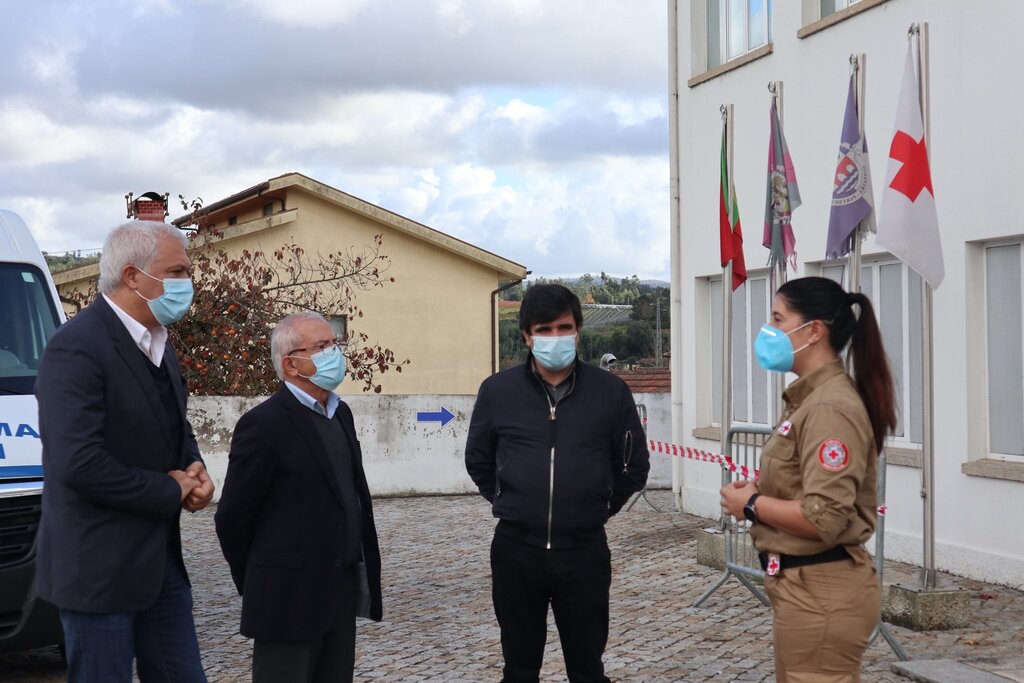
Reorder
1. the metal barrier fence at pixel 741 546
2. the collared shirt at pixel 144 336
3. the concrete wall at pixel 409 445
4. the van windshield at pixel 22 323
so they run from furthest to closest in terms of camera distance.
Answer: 1. the concrete wall at pixel 409 445
2. the metal barrier fence at pixel 741 546
3. the van windshield at pixel 22 323
4. the collared shirt at pixel 144 336

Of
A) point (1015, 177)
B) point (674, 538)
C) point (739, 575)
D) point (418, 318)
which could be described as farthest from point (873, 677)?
point (418, 318)

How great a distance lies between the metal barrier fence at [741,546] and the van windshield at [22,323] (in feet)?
14.9

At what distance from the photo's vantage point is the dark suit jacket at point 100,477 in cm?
415

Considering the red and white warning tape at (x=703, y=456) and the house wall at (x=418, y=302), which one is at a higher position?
the house wall at (x=418, y=302)

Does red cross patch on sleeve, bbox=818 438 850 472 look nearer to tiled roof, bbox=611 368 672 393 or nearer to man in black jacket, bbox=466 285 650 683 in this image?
man in black jacket, bbox=466 285 650 683

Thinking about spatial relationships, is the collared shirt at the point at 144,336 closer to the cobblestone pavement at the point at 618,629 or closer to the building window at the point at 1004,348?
the cobblestone pavement at the point at 618,629

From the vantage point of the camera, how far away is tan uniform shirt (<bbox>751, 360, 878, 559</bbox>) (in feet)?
12.8

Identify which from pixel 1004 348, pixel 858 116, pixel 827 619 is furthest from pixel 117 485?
pixel 1004 348

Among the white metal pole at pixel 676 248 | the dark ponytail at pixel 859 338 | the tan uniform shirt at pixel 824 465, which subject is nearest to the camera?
the tan uniform shirt at pixel 824 465

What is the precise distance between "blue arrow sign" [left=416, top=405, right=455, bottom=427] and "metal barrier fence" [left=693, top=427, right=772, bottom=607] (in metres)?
8.46

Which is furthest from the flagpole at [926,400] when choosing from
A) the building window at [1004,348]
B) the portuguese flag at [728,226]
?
the portuguese flag at [728,226]

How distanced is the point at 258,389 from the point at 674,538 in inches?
308

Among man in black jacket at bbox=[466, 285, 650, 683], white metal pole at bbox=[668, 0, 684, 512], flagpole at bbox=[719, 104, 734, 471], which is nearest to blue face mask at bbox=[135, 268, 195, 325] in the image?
man in black jacket at bbox=[466, 285, 650, 683]

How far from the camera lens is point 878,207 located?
1220 cm
